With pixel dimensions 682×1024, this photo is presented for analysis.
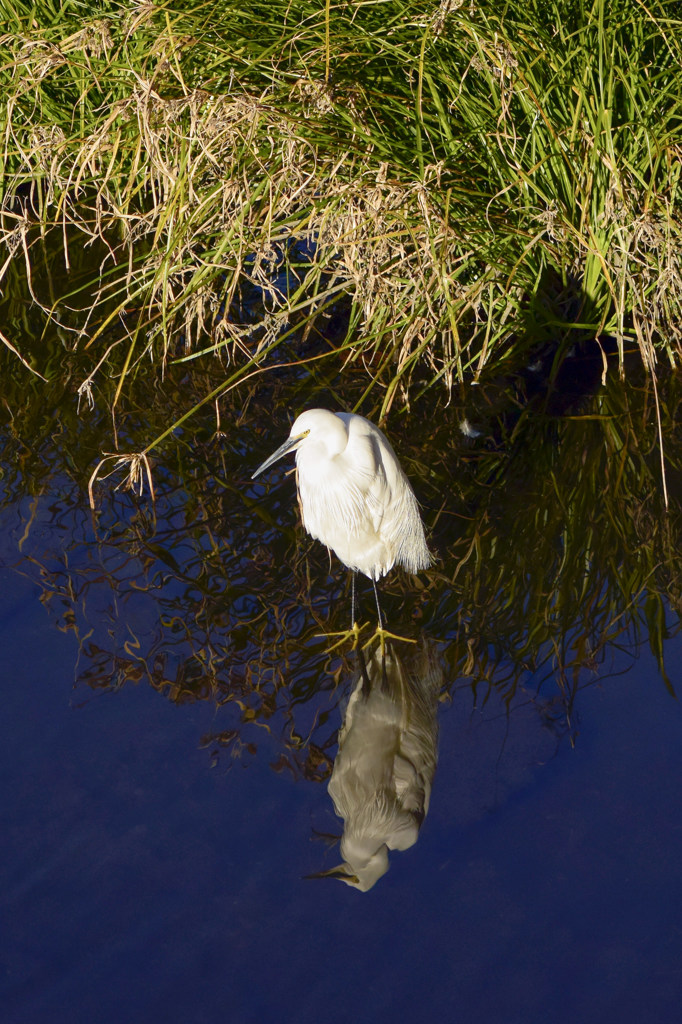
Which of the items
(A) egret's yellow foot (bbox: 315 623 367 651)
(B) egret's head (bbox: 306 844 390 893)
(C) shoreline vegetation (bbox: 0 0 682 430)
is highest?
(C) shoreline vegetation (bbox: 0 0 682 430)

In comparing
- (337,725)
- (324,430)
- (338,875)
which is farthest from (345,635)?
(338,875)

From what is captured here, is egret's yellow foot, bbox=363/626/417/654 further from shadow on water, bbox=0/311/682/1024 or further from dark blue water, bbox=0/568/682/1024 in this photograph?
→ dark blue water, bbox=0/568/682/1024

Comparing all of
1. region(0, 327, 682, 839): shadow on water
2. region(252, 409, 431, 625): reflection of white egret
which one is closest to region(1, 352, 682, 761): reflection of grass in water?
region(0, 327, 682, 839): shadow on water

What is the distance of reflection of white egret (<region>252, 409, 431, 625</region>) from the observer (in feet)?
6.68

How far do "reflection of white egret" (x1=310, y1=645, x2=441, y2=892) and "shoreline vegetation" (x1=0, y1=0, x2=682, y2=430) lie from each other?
73cm

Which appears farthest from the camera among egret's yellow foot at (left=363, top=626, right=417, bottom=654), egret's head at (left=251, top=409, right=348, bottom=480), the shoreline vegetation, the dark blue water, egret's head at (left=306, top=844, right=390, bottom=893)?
the shoreline vegetation

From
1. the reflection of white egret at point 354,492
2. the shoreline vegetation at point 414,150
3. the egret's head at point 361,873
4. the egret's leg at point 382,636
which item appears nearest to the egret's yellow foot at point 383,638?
the egret's leg at point 382,636

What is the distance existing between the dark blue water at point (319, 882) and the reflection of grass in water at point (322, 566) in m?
0.08

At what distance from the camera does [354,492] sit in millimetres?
2055

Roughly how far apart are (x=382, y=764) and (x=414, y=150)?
1370 mm

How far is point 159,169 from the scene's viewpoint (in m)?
2.44

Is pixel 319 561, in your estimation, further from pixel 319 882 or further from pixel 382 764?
pixel 319 882

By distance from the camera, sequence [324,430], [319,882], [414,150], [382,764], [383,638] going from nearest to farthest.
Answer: [319,882] → [382,764] → [324,430] → [383,638] → [414,150]

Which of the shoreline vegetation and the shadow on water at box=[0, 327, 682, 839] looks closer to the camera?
the shadow on water at box=[0, 327, 682, 839]
